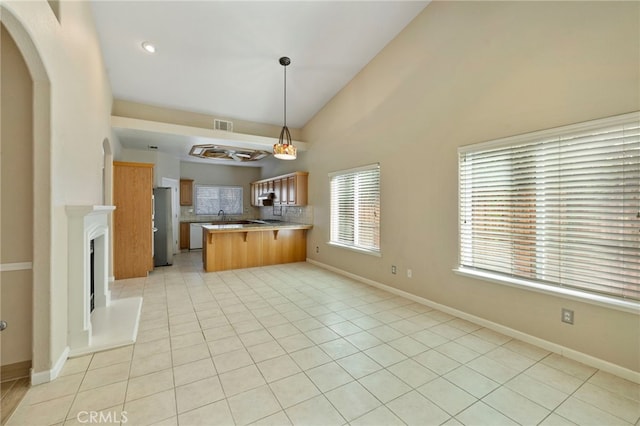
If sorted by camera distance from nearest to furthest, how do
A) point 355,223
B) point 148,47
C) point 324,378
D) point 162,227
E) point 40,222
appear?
point 40,222 < point 324,378 < point 148,47 < point 355,223 < point 162,227

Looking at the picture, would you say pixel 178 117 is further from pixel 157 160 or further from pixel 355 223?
pixel 355 223

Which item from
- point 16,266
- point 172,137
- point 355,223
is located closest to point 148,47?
point 172,137

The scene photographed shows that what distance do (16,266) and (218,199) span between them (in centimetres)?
733

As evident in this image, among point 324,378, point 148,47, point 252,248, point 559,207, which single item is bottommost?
point 324,378

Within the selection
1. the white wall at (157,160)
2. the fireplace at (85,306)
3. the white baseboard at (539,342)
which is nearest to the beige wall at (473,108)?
the white baseboard at (539,342)

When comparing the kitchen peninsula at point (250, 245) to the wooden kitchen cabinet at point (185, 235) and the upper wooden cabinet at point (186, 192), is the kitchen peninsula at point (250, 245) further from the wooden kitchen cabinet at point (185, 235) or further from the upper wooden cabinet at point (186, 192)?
the upper wooden cabinet at point (186, 192)

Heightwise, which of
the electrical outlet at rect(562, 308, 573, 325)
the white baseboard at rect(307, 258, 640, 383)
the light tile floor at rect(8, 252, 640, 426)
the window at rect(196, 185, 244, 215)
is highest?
the window at rect(196, 185, 244, 215)

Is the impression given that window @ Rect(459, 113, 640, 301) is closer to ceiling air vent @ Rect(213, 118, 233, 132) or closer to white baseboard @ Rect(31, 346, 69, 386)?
white baseboard @ Rect(31, 346, 69, 386)

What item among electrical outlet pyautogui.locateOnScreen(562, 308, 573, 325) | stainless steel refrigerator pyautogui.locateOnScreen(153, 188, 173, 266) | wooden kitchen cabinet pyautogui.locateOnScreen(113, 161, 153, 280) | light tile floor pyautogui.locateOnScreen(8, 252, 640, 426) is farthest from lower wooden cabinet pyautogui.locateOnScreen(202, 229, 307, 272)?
electrical outlet pyautogui.locateOnScreen(562, 308, 573, 325)

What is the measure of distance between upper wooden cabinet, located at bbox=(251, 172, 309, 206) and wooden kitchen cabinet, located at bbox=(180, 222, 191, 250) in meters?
2.74

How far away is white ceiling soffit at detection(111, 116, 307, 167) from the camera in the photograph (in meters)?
4.73

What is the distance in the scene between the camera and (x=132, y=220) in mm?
4879

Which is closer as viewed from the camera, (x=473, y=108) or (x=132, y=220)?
(x=473, y=108)

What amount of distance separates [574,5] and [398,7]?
1936 millimetres
